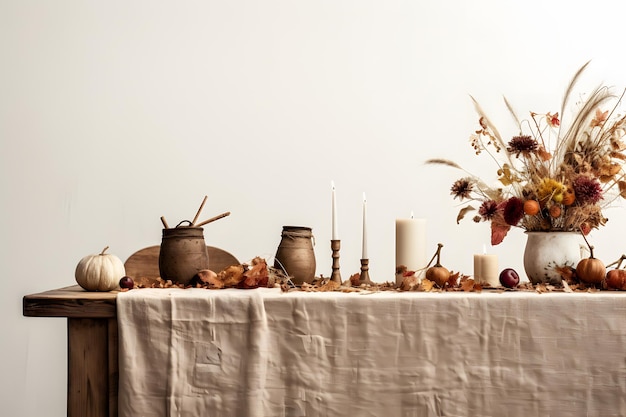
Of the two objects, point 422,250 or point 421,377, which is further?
point 422,250

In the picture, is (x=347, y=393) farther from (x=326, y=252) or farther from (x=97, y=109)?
(x=97, y=109)

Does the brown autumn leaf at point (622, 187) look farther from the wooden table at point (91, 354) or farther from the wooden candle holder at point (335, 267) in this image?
the wooden table at point (91, 354)

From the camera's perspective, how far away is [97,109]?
10.4 ft

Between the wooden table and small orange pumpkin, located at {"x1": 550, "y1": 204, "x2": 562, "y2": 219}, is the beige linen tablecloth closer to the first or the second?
the wooden table

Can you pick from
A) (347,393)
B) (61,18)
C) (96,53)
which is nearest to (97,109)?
(96,53)

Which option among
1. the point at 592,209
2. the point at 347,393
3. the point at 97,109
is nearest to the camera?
the point at 347,393

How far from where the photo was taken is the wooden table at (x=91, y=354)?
4.62 feet

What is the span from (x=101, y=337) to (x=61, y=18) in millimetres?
2231

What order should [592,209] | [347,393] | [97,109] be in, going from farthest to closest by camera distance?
[97,109], [592,209], [347,393]

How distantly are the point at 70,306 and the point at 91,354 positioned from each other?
114 mm

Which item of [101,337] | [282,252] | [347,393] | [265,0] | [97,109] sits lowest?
[347,393]

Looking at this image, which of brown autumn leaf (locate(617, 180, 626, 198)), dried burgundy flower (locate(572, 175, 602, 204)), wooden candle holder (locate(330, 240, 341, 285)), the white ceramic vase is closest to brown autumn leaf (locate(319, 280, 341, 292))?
wooden candle holder (locate(330, 240, 341, 285))

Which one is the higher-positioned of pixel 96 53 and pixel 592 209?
pixel 96 53

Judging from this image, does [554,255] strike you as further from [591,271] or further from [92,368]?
[92,368]
